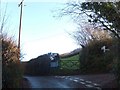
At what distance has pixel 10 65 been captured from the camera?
1073 cm

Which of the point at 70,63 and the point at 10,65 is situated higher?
the point at 70,63

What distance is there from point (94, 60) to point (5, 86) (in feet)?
37.9

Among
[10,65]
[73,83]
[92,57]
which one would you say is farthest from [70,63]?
[10,65]

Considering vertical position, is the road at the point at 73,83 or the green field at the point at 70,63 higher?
the green field at the point at 70,63

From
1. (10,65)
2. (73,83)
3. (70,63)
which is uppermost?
(70,63)

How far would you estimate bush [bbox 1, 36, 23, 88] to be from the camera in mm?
10453

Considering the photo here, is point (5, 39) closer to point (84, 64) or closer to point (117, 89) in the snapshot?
point (117, 89)

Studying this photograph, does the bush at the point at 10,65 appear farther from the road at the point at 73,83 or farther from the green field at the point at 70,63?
the green field at the point at 70,63

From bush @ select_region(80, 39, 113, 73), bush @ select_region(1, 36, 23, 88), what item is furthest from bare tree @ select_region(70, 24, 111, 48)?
bush @ select_region(1, 36, 23, 88)

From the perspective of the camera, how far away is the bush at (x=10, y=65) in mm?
10453

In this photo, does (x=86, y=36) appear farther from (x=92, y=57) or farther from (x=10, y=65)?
(x=10, y=65)

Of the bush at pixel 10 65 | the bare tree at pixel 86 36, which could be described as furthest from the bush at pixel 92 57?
Answer: the bush at pixel 10 65

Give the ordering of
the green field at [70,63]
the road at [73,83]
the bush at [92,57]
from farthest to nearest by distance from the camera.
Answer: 1. the green field at [70,63]
2. the bush at [92,57]
3. the road at [73,83]

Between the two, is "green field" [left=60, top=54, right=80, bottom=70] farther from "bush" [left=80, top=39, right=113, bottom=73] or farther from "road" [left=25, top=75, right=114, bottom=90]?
"road" [left=25, top=75, right=114, bottom=90]
